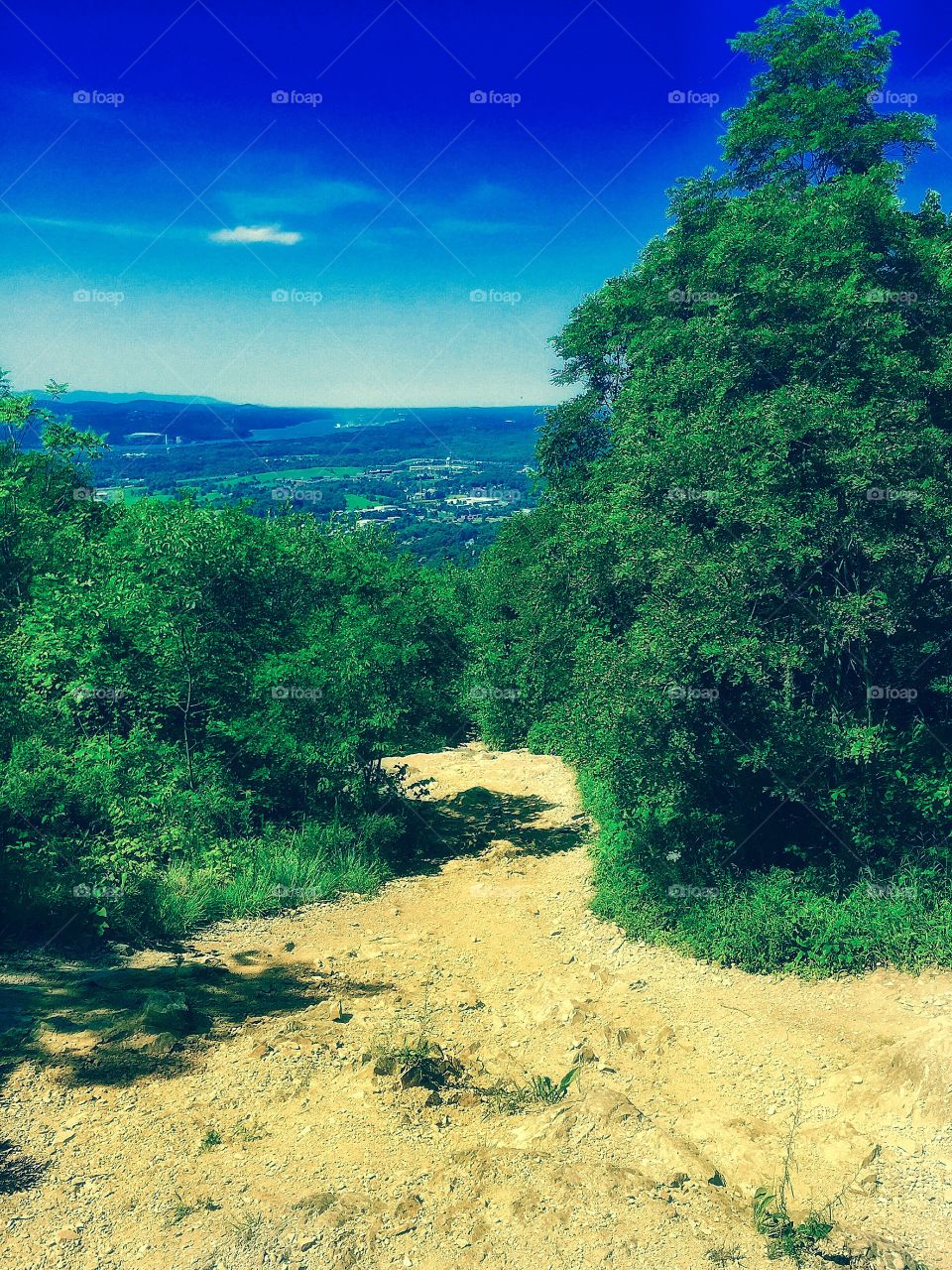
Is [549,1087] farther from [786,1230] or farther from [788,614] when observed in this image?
[788,614]

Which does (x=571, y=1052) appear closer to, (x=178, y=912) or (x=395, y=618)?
(x=178, y=912)

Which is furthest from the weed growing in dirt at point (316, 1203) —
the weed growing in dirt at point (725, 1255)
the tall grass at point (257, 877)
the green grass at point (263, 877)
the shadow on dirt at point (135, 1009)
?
the green grass at point (263, 877)

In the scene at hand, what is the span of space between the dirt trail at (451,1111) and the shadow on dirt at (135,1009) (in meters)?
0.03

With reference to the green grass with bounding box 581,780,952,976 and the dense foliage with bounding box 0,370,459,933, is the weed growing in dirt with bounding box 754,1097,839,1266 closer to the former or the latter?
the green grass with bounding box 581,780,952,976

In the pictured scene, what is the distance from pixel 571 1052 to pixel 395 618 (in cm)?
875

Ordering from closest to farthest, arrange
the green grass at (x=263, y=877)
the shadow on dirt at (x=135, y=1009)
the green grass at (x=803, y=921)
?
the shadow on dirt at (x=135, y=1009) < the green grass at (x=803, y=921) < the green grass at (x=263, y=877)

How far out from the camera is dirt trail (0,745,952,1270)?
583 cm

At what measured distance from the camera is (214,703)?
14.9 m

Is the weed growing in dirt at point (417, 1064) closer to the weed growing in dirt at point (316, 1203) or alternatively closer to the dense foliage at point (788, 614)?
the weed growing in dirt at point (316, 1203)

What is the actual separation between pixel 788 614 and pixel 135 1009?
9227 mm

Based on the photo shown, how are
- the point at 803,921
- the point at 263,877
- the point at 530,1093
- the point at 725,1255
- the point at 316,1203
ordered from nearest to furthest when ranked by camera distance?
the point at 725,1255, the point at 316,1203, the point at 530,1093, the point at 803,921, the point at 263,877

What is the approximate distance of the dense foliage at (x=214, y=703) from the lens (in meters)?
12.0

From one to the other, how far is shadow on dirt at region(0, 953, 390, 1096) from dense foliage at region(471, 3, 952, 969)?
15.6ft

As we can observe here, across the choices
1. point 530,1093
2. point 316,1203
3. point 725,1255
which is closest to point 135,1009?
point 316,1203
